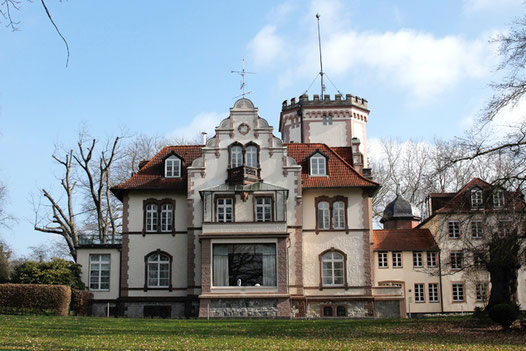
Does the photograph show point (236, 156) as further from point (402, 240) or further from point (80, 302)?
point (402, 240)

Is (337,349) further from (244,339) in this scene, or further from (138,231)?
(138,231)

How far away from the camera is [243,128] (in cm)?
3650

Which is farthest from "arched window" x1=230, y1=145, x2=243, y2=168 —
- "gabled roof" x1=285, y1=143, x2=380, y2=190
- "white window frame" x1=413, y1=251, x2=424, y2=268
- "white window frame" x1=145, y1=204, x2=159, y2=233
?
"white window frame" x1=413, y1=251, x2=424, y2=268

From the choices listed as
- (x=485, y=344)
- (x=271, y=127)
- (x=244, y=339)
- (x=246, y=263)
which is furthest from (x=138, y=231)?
(x=485, y=344)

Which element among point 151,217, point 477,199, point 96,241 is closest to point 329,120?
point 151,217

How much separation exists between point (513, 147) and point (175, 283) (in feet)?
70.1

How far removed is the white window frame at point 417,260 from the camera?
44.2 meters

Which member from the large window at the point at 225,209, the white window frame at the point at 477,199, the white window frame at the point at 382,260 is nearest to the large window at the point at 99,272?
the large window at the point at 225,209

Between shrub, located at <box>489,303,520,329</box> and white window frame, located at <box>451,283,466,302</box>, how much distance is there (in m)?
20.6

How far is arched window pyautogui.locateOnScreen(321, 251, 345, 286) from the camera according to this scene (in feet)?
117

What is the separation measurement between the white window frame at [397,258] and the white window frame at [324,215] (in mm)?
10092

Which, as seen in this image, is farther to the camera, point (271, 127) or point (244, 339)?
point (271, 127)

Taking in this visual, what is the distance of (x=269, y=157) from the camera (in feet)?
119

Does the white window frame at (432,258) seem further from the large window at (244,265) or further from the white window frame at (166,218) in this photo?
the white window frame at (166,218)
